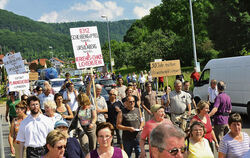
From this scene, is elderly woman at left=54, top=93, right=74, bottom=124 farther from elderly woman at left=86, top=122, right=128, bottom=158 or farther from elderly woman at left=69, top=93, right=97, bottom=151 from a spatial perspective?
elderly woman at left=86, top=122, right=128, bottom=158

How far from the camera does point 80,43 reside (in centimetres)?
861

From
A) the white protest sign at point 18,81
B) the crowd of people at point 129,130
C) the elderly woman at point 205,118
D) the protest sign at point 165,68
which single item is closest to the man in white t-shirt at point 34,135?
the crowd of people at point 129,130

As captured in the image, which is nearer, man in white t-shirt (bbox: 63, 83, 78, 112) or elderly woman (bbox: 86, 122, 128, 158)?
Result: elderly woman (bbox: 86, 122, 128, 158)

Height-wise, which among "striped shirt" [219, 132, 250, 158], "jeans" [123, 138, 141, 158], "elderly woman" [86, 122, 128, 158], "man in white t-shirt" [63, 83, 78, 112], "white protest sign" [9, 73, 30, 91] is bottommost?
"jeans" [123, 138, 141, 158]

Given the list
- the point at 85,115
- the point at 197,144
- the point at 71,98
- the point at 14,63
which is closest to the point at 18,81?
the point at 14,63

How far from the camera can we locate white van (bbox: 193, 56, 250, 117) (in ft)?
36.0

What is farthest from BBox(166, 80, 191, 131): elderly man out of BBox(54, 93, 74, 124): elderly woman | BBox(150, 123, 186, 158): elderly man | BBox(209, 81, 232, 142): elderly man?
BBox(150, 123, 186, 158): elderly man

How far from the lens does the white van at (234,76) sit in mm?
10984

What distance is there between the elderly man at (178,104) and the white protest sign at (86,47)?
215 centimetres

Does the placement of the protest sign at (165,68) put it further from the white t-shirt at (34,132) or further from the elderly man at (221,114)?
the white t-shirt at (34,132)

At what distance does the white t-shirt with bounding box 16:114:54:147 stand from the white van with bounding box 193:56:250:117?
26.0 ft

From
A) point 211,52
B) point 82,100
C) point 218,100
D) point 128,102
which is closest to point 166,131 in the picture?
point 128,102

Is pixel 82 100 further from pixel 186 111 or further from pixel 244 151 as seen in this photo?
pixel 244 151

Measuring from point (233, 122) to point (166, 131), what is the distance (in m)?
2.87
